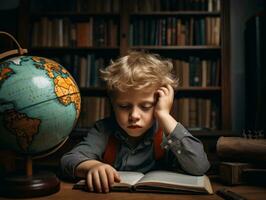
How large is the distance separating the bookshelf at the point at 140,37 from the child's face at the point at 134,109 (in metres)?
1.82

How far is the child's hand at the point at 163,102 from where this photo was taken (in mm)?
1366

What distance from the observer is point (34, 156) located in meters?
1.13

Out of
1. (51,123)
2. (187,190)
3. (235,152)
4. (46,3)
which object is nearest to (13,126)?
(51,123)

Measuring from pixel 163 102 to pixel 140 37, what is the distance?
193 centimetres

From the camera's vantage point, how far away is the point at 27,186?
102cm

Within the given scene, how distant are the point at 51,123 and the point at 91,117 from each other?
220 centimetres

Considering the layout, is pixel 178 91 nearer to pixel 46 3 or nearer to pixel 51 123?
pixel 46 3

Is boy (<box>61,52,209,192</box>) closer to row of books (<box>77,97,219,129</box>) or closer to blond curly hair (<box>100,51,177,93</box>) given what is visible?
blond curly hair (<box>100,51,177,93</box>)

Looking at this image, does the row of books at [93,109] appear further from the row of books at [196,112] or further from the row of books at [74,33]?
the row of books at [196,112]

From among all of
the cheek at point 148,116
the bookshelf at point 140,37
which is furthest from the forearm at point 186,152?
the bookshelf at point 140,37

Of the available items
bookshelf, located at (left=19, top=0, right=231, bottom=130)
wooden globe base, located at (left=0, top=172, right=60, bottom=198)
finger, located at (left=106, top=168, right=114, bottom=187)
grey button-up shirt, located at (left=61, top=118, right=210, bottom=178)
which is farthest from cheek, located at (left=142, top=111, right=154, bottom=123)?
bookshelf, located at (left=19, top=0, right=231, bottom=130)

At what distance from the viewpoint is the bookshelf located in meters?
3.17

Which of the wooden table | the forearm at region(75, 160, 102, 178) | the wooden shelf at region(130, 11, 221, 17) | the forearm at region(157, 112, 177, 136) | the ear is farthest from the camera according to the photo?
the wooden shelf at region(130, 11, 221, 17)

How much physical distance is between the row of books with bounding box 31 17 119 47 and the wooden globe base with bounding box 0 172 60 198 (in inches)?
89.9
